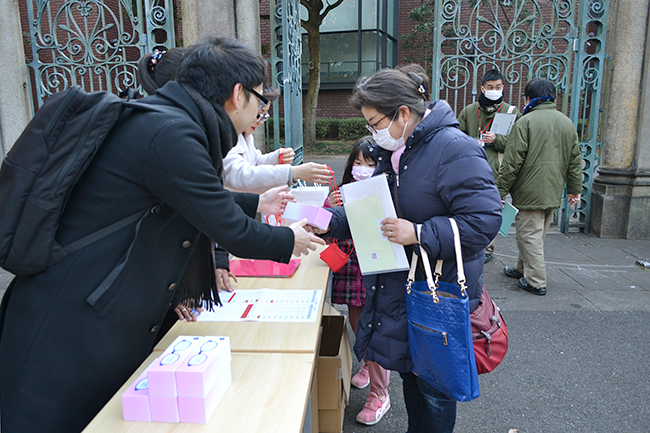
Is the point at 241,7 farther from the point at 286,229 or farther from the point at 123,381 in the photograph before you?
the point at 123,381

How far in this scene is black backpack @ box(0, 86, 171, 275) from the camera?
4.19 ft

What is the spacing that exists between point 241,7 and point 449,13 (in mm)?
2597

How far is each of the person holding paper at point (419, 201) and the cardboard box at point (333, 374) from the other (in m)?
0.31

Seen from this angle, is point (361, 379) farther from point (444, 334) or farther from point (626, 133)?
point (626, 133)

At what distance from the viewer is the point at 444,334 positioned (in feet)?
5.86

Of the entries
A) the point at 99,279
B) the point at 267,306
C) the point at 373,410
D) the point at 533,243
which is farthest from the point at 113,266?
the point at 533,243

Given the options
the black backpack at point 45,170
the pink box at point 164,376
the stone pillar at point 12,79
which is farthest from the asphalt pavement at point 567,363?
the stone pillar at point 12,79

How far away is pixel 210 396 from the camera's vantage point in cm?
132

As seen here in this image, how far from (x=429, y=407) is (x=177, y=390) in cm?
Result: 117

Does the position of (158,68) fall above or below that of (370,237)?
above

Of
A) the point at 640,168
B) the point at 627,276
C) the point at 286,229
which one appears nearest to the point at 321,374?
the point at 286,229

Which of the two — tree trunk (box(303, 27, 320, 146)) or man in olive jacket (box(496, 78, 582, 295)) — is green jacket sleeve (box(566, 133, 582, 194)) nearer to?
man in olive jacket (box(496, 78, 582, 295))

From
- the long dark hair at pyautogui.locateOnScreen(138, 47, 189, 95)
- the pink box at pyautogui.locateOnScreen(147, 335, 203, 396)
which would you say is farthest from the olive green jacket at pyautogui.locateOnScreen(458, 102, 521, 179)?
the pink box at pyautogui.locateOnScreen(147, 335, 203, 396)

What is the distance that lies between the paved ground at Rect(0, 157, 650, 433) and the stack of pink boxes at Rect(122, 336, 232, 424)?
1.59m
